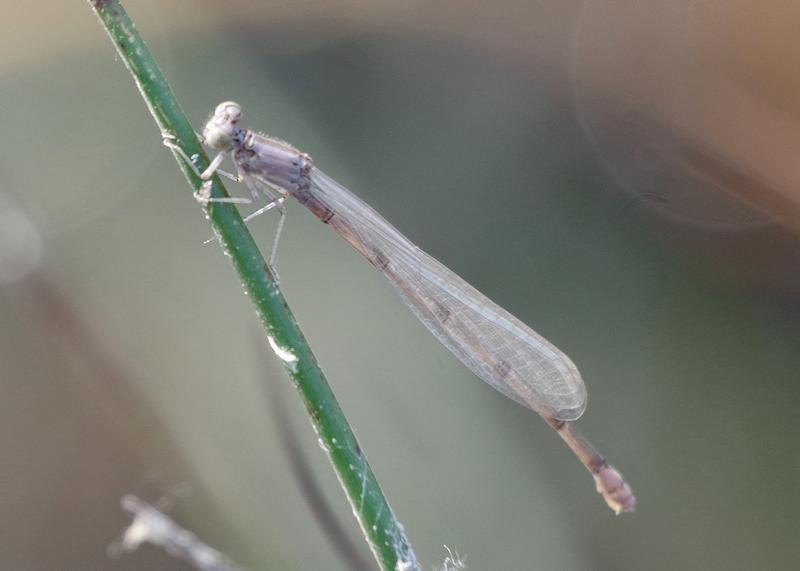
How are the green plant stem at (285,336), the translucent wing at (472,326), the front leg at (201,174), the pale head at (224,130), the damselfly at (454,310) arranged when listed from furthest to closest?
the translucent wing at (472,326) → the damselfly at (454,310) → the pale head at (224,130) → the front leg at (201,174) → the green plant stem at (285,336)

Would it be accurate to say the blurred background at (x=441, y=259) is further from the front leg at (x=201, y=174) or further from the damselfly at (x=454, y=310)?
the front leg at (x=201, y=174)

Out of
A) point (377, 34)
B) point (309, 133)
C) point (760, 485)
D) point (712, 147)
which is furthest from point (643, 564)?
point (377, 34)

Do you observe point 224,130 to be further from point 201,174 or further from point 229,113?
point 201,174

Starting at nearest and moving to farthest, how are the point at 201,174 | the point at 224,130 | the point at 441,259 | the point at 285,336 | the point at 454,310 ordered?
the point at 285,336 → the point at 201,174 → the point at 224,130 → the point at 454,310 → the point at 441,259

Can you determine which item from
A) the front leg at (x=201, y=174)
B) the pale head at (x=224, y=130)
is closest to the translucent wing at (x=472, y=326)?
the pale head at (x=224, y=130)

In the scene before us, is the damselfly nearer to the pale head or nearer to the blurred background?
the pale head

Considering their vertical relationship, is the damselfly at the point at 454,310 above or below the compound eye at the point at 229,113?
below

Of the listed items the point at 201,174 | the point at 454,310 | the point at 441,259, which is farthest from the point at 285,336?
the point at 441,259

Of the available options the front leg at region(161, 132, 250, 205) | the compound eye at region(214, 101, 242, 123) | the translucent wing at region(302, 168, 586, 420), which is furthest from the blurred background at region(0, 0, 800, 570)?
the front leg at region(161, 132, 250, 205)
